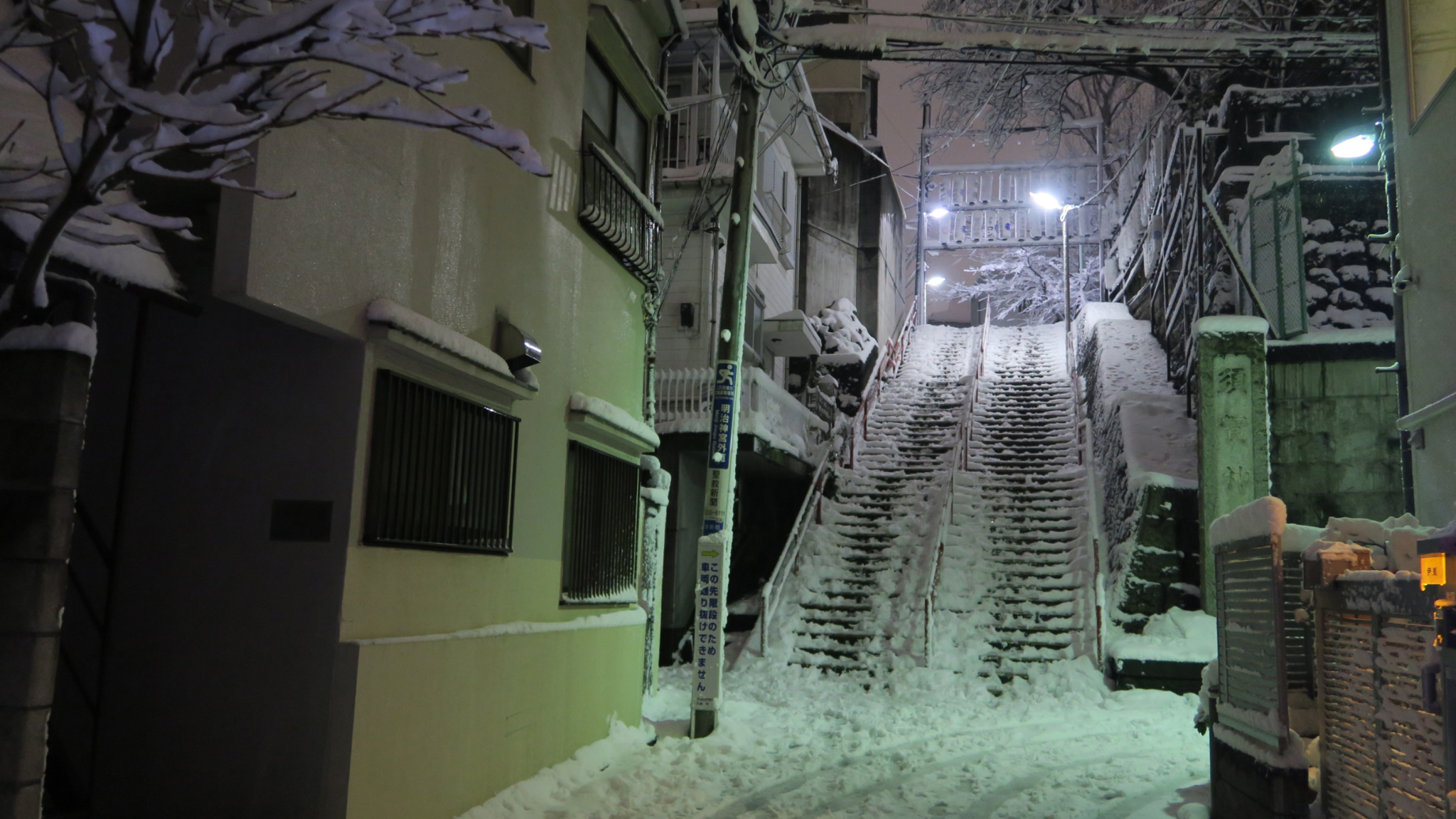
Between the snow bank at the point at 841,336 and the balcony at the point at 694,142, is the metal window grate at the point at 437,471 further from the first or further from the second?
the snow bank at the point at 841,336

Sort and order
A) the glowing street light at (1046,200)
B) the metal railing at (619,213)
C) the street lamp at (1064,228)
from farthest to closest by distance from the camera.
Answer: the glowing street light at (1046,200), the street lamp at (1064,228), the metal railing at (619,213)

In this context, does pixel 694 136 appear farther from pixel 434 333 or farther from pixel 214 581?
pixel 214 581

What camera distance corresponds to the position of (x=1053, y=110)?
28.9 meters

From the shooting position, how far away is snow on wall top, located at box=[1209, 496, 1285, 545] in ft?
19.8

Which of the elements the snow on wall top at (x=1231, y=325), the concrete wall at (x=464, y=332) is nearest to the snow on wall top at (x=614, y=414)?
the concrete wall at (x=464, y=332)

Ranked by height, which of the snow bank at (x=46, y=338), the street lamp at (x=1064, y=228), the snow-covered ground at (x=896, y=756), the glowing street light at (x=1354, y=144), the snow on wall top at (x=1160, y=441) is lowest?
the snow-covered ground at (x=896, y=756)

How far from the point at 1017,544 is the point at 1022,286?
30.9 meters

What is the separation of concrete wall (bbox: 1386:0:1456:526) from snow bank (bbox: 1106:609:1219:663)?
3618 millimetres

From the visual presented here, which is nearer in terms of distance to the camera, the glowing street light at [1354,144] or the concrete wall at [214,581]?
the concrete wall at [214,581]

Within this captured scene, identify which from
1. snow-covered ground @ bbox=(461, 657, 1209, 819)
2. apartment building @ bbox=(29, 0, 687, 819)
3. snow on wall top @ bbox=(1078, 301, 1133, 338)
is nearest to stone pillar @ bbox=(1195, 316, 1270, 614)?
snow-covered ground @ bbox=(461, 657, 1209, 819)

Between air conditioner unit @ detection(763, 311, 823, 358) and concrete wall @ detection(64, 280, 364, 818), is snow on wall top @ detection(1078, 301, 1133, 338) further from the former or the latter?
concrete wall @ detection(64, 280, 364, 818)

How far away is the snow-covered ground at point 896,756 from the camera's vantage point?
748cm

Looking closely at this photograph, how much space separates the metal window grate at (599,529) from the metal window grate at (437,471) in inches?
58.4

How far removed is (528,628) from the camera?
305 inches
